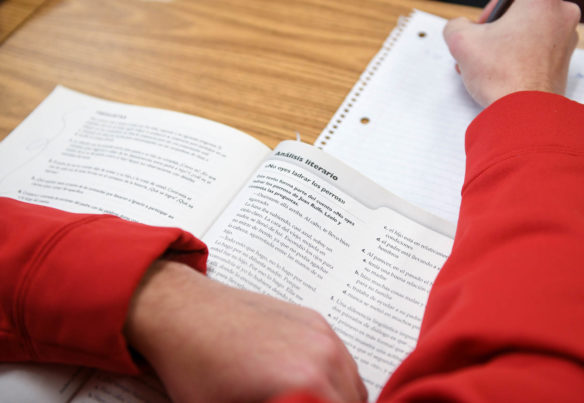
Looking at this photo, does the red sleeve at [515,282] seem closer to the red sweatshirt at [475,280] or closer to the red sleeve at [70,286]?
the red sweatshirt at [475,280]

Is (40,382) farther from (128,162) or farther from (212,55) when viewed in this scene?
(212,55)

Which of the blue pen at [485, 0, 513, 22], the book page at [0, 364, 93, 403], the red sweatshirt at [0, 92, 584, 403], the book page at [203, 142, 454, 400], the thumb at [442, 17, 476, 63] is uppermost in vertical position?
the blue pen at [485, 0, 513, 22]

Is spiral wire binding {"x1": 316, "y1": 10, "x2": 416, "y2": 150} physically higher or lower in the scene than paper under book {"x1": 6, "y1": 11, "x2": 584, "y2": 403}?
higher

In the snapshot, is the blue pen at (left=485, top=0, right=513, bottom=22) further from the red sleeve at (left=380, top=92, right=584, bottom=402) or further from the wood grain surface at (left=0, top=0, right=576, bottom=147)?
the red sleeve at (left=380, top=92, right=584, bottom=402)

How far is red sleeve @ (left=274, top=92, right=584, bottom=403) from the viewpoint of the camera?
0.25 m

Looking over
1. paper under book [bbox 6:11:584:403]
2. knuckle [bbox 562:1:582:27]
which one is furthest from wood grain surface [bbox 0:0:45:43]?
knuckle [bbox 562:1:582:27]

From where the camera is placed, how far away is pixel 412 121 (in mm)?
584

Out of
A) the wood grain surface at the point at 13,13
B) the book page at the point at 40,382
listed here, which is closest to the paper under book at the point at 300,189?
the book page at the point at 40,382

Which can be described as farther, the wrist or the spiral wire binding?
the spiral wire binding

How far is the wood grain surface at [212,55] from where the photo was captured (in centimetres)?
61

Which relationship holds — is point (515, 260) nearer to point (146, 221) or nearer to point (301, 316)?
point (301, 316)

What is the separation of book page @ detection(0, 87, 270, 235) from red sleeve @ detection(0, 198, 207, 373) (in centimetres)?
11

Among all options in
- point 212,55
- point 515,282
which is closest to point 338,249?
point 515,282

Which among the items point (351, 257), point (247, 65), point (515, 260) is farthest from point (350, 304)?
point (247, 65)
